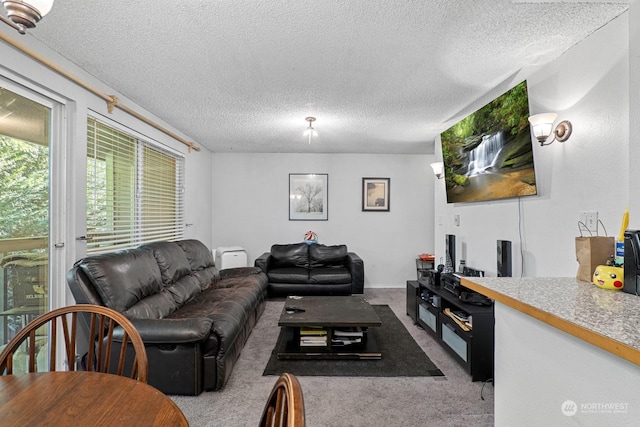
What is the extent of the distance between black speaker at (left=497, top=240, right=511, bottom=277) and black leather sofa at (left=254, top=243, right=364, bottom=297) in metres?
2.28

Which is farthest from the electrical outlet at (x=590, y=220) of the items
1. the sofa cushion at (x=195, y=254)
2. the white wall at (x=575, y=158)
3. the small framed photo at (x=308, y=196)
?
the small framed photo at (x=308, y=196)

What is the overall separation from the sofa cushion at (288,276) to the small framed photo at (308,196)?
1.21 metres

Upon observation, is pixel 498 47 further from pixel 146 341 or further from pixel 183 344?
pixel 146 341

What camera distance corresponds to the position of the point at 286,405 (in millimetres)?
624

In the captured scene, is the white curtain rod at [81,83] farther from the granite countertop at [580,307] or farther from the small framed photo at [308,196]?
the granite countertop at [580,307]

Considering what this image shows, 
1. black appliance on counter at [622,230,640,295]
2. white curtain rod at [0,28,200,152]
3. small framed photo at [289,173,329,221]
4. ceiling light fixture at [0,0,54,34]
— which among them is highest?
white curtain rod at [0,28,200,152]

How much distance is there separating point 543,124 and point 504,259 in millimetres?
1069

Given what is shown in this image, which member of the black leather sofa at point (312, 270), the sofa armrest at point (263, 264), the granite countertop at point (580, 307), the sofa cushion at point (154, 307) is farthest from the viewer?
the sofa armrest at point (263, 264)

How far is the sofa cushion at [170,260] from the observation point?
290 cm

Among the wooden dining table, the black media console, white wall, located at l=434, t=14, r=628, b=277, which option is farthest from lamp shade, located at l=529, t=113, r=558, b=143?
the wooden dining table

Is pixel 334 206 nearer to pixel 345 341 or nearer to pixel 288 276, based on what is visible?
pixel 288 276

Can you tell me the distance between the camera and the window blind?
2666 millimetres

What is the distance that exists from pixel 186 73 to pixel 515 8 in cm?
228

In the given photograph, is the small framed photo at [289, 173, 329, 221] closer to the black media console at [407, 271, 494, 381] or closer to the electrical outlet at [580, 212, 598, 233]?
the black media console at [407, 271, 494, 381]
